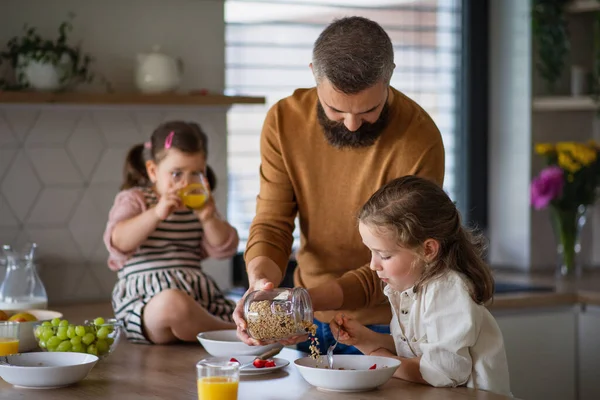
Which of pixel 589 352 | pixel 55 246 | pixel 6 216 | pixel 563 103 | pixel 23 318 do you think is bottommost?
pixel 589 352

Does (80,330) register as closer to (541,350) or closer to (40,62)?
(40,62)

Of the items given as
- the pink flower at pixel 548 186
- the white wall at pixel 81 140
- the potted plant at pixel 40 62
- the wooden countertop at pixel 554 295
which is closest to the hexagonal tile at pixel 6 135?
the white wall at pixel 81 140

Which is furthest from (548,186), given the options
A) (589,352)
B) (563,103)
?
(589,352)

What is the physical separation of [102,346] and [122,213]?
25.3 inches

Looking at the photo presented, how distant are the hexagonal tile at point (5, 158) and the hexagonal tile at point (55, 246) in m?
0.21

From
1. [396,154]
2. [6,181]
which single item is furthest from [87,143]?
[396,154]

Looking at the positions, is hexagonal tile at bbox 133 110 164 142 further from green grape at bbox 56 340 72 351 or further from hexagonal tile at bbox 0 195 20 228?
green grape at bbox 56 340 72 351

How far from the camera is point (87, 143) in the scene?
3506mm

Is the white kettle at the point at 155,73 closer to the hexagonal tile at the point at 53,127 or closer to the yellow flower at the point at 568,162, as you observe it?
the hexagonal tile at the point at 53,127

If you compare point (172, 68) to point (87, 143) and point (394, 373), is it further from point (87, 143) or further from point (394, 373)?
point (394, 373)

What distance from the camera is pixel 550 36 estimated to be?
13.6 ft

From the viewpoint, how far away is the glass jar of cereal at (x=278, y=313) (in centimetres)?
203

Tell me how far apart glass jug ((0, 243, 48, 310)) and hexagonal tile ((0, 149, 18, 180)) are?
710 mm

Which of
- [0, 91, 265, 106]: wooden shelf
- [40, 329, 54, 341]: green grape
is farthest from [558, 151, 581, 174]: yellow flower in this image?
[40, 329, 54, 341]: green grape
